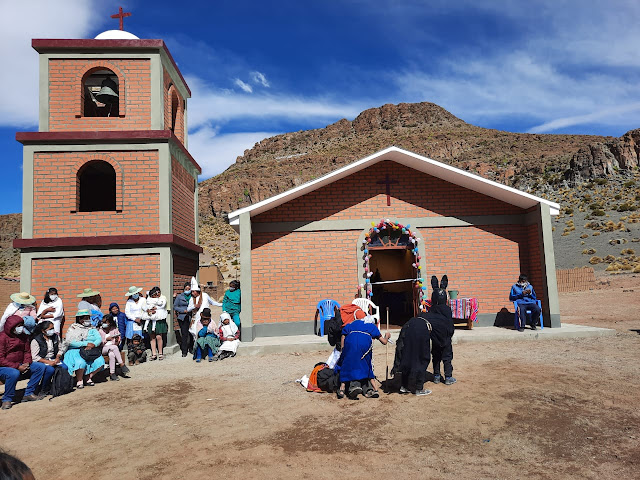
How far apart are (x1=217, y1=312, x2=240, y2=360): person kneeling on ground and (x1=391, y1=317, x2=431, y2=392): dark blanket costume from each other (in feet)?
15.2

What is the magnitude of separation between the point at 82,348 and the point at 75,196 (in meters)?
4.77

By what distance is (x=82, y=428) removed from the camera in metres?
5.65

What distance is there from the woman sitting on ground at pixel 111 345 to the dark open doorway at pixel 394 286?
8105mm

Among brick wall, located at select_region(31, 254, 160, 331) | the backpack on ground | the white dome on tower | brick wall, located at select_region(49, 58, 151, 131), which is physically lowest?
the backpack on ground

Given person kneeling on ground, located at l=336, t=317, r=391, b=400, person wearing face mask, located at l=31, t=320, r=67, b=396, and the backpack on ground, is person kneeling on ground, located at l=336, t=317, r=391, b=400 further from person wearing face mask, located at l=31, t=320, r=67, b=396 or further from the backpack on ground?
person wearing face mask, located at l=31, t=320, r=67, b=396

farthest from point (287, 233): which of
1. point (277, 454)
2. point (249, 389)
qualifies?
point (277, 454)

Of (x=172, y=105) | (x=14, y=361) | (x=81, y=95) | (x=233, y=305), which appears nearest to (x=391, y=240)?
(x=233, y=305)

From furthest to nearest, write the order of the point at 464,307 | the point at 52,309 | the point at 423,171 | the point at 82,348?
the point at 423,171
the point at 464,307
the point at 52,309
the point at 82,348

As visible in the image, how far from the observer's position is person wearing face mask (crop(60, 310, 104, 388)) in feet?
25.8

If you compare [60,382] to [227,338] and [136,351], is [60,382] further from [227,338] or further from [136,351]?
[227,338]

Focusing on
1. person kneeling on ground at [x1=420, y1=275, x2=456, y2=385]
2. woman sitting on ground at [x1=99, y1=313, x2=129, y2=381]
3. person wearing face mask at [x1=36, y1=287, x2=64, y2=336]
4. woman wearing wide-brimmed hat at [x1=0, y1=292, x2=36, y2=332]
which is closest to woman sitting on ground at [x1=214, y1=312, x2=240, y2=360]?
woman sitting on ground at [x1=99, y1=313, x2=129, y2=381]

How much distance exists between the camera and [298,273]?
11.9 m

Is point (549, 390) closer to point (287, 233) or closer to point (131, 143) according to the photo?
point (287, 233)

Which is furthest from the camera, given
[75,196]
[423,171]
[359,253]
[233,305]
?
[423,171]
